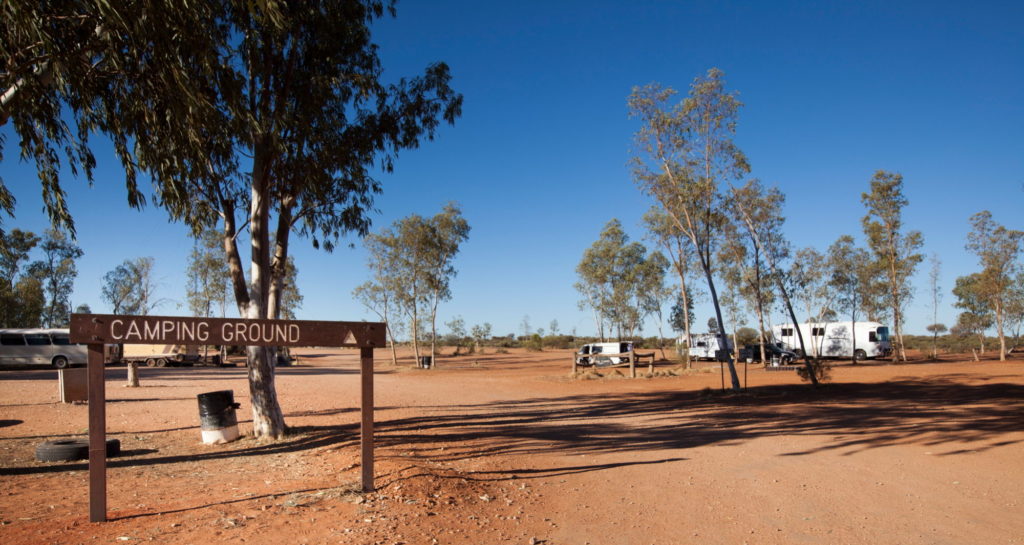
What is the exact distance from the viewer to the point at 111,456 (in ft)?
28.5

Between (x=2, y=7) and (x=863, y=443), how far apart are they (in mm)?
12422

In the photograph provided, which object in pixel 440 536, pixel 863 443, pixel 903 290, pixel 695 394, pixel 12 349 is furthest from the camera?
pixel 903 290

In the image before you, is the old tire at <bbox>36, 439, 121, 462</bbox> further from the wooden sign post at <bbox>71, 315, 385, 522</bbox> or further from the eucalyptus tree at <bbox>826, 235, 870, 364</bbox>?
the eucalyptus tree at <bbox>826, 235, 870, 364</bbox>

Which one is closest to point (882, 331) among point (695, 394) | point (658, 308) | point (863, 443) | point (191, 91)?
point (658, 308)

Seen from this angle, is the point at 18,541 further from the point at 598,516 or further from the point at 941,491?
the point at 941,491

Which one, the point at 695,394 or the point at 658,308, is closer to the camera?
the point at 695,394

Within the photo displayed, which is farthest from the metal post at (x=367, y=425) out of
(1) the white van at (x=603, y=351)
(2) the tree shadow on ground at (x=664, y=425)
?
(1) the white van at (x=603, y=351)

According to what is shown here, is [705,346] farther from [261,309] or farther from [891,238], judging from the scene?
[261,309]

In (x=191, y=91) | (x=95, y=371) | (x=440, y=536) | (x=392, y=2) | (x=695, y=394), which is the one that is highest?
(x=392, y=2)

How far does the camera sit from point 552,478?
7.28 meters

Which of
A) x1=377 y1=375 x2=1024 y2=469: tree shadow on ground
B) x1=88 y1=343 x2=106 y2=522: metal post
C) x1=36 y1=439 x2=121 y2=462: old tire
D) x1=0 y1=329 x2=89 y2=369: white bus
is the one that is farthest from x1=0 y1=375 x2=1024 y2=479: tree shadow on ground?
x1=0 y1=329 x2=89 y2=369: white bus

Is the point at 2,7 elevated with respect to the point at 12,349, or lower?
elevated

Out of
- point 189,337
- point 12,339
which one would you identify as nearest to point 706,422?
point 189,337

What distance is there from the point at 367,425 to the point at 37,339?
119 ft
